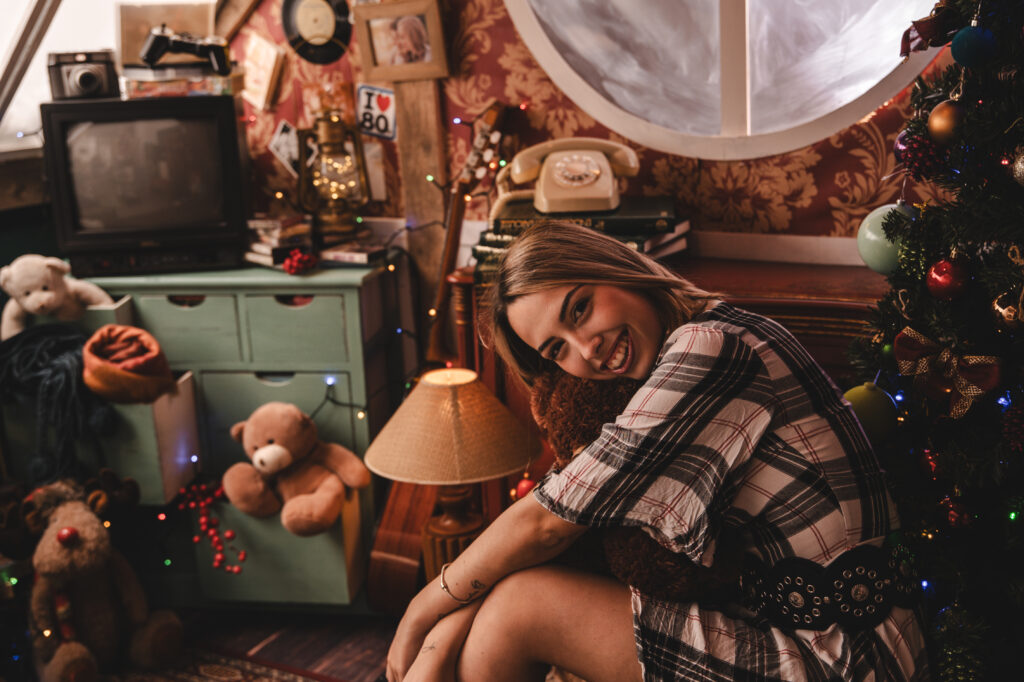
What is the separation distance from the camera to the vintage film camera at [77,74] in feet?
8.02

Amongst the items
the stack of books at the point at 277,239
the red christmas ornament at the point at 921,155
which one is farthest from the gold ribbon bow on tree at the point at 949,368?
the stack of books at the point at 277,239

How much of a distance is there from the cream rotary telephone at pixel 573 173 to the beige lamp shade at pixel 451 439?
1.41 feet

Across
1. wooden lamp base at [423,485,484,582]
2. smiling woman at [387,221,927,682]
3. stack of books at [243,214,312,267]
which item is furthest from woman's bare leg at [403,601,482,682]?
stack of books at [243,214,312,267]

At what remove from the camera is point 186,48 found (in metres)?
2.44

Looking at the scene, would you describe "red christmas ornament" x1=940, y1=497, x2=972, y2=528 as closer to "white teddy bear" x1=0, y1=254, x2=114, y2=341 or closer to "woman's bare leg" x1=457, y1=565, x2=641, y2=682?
"woman's bare leg" x1=457, y1=565, x2=641, y2=682

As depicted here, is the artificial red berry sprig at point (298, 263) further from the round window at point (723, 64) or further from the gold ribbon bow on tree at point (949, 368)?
the gold ribbon bow on tree at point (949, 368)

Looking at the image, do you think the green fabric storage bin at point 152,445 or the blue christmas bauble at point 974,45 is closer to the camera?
the blue christmas bauble at point 974,45

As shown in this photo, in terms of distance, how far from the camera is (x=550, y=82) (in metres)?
2.34

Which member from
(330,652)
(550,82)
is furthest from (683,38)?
(330,652)

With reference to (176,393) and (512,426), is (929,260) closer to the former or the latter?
(512,426)

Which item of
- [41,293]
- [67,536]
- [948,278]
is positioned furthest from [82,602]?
[948,278]

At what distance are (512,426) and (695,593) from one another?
0.75 metres

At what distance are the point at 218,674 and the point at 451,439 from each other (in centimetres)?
99

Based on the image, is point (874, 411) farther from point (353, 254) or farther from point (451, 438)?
point (353, 254)
